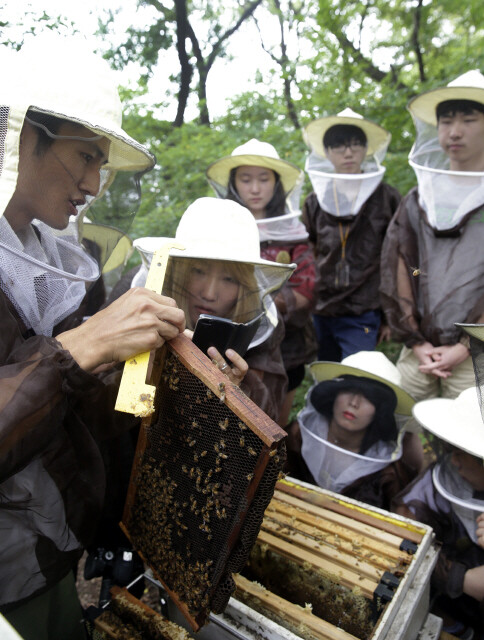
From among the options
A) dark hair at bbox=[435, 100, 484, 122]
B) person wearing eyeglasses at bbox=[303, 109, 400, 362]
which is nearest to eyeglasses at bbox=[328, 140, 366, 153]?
person wearing eyeglasses at bbox=[303, 109, 400, 362]

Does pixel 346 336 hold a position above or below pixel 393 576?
above

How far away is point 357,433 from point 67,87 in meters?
2.42

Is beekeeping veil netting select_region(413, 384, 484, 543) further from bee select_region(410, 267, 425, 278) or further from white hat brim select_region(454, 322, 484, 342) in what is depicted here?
bee select_region(410, 267, 425, 278)

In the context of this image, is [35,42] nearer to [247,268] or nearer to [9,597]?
[247,268]

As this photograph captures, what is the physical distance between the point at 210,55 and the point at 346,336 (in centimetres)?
869

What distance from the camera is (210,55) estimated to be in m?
10.2

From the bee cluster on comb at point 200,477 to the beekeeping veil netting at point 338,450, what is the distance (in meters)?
1.29

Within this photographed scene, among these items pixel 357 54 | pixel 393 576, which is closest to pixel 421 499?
pixel 393 576

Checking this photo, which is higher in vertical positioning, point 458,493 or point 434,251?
point 434,251

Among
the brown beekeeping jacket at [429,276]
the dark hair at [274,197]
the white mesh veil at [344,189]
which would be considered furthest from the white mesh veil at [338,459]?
the white mesh veil at [344,189]

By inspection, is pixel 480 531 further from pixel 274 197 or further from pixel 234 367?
pixel 274 197

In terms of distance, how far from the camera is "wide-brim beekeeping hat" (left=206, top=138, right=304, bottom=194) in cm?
353

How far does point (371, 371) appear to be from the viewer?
118 inches

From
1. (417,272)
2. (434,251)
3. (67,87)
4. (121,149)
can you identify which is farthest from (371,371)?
(67,87)
